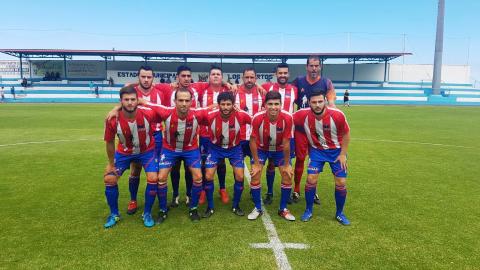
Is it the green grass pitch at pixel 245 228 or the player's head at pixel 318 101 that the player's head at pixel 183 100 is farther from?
the player's head at pixel 318 101

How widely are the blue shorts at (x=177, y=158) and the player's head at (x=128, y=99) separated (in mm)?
850

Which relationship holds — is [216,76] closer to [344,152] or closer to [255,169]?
[255,169]

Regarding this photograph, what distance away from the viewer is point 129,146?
15.7 ft

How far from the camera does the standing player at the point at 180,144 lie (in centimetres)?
482

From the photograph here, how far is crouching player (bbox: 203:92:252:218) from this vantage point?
5.08 metres

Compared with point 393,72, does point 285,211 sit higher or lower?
lower

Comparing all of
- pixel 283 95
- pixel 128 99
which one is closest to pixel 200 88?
pixel 283 95

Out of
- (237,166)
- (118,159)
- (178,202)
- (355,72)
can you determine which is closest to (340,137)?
(237,166)

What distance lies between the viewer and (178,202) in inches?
222

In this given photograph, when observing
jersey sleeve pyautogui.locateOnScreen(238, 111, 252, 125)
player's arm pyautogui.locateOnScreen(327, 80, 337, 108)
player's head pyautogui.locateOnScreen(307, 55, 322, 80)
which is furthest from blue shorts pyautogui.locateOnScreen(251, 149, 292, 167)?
player's head pyautogui.locateOnScreen(307, 55, 322, 80)

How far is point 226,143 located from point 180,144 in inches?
28.6

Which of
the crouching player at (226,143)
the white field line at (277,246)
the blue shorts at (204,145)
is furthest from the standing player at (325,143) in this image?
the blue shorts at (204,145)

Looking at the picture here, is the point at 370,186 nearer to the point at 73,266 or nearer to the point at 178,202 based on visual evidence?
the point at 178,202

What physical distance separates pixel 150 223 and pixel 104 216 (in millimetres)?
835
